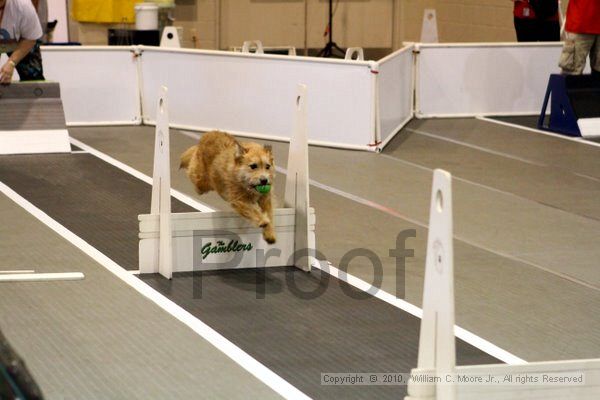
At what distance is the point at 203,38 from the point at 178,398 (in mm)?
12454

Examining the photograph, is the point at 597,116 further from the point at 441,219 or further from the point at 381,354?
the point at 441,219

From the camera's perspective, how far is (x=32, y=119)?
9141mm

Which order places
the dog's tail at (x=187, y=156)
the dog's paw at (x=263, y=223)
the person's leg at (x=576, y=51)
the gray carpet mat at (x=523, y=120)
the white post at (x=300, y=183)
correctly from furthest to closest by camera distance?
the gray carpet mat at (x=523, y=120) < the person's leg at (x=576, y=51) < the dog's tail at (x=187, y=156) < the white post at (x=300, y=183) < the dog's paw at (x=263, y=223)

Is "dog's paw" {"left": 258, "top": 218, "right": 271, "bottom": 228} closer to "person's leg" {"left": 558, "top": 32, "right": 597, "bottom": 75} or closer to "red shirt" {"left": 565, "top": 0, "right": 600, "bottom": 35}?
"red shirt" {"left": 565, "top": 0, "right": 600, "bottom": 35}

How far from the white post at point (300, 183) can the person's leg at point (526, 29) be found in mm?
6576

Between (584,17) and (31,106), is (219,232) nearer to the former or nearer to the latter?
(31,106)

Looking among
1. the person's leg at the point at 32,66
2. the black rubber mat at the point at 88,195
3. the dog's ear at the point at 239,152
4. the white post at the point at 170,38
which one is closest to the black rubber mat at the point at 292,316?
the black rubber mat at the point at 88,195

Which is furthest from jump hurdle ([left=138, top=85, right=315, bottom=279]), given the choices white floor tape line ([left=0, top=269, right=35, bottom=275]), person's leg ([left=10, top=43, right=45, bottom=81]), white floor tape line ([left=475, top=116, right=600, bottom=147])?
white floor tape line ([left=475, top=116, right=600, bottom=147])

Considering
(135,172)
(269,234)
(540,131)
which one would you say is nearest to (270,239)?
(269,234)

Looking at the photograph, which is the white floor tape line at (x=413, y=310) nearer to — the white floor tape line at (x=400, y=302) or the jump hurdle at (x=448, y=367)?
the white floor tape line at (x=400, y=302)

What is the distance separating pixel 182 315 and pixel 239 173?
78 centimetres

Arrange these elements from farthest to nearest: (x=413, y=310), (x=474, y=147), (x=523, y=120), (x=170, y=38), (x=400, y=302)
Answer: (x=170, y=38) < (x=523, y=120) < (x=474, y=147) < (x=400, y=302) < (x=413, y=310)

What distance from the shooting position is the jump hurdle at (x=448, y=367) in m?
3.12

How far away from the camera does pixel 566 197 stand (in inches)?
306
